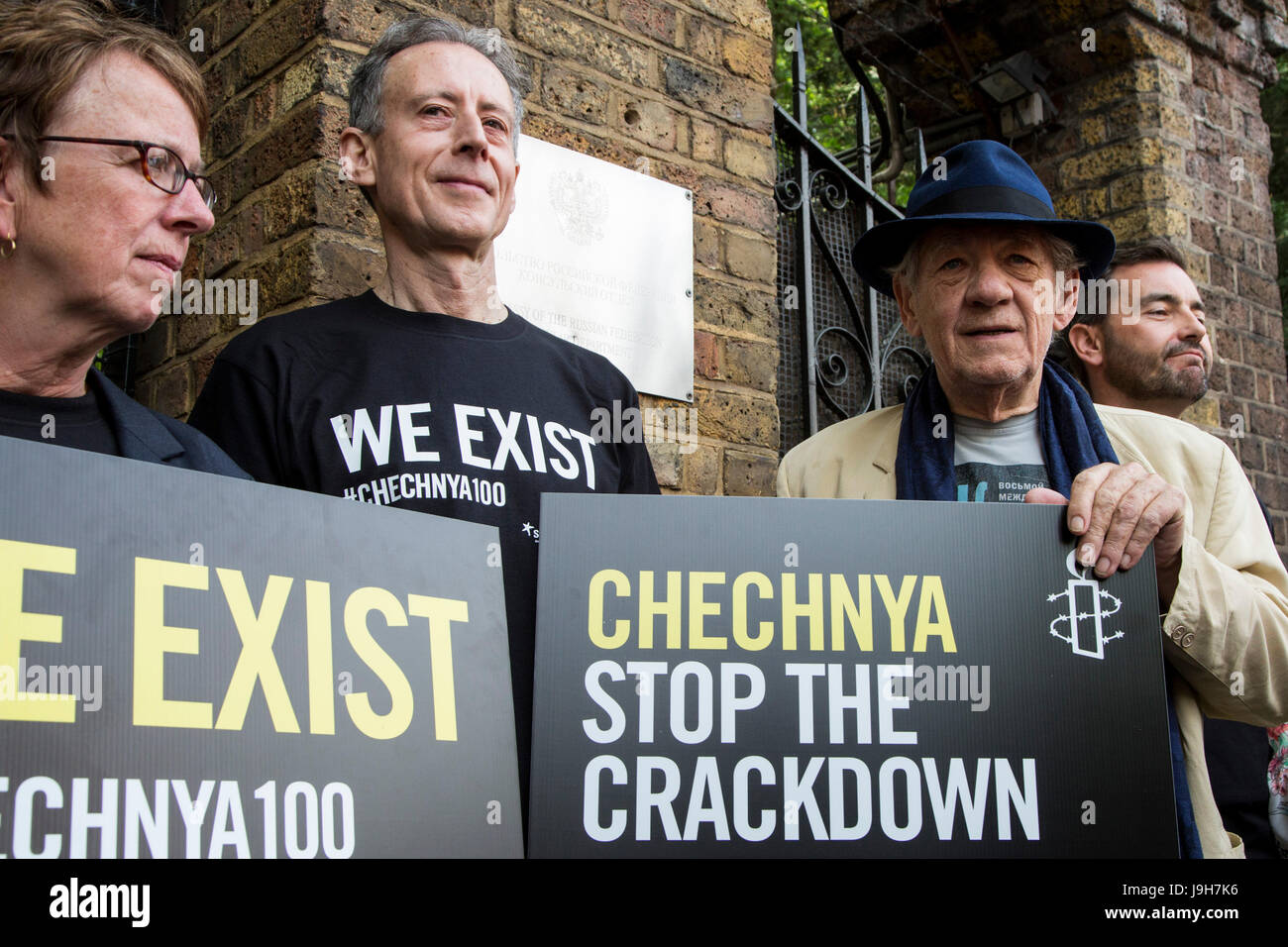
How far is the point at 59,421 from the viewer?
1613mm

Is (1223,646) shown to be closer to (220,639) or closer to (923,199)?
(923,199)

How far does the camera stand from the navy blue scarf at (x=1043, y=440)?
6.67ft

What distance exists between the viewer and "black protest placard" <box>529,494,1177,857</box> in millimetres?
1433

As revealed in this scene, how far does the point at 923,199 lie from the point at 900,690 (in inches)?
44.9

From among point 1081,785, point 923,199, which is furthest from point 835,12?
point 1081,785

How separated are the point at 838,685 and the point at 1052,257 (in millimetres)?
1090

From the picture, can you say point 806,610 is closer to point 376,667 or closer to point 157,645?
point 376,667

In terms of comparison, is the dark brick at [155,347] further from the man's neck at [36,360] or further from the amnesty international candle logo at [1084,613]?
the amnesty international candle logo at [1084,613]

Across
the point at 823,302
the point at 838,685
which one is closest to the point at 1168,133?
the point at 823,302

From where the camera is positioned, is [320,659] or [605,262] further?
[605,262]

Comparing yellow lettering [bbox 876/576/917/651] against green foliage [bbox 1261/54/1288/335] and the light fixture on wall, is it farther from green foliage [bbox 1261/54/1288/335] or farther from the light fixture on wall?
green foliage [bbox 1261/54/1288/335]

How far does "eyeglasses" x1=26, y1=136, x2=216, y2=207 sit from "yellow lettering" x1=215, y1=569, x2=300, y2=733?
69 cm

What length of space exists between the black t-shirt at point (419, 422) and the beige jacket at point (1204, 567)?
449 mm

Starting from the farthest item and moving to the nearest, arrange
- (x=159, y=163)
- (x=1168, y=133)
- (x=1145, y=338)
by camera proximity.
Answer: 1. (x=1168, y=133)
2. (x=1145, y=338)
3. (x=159, y=163)
